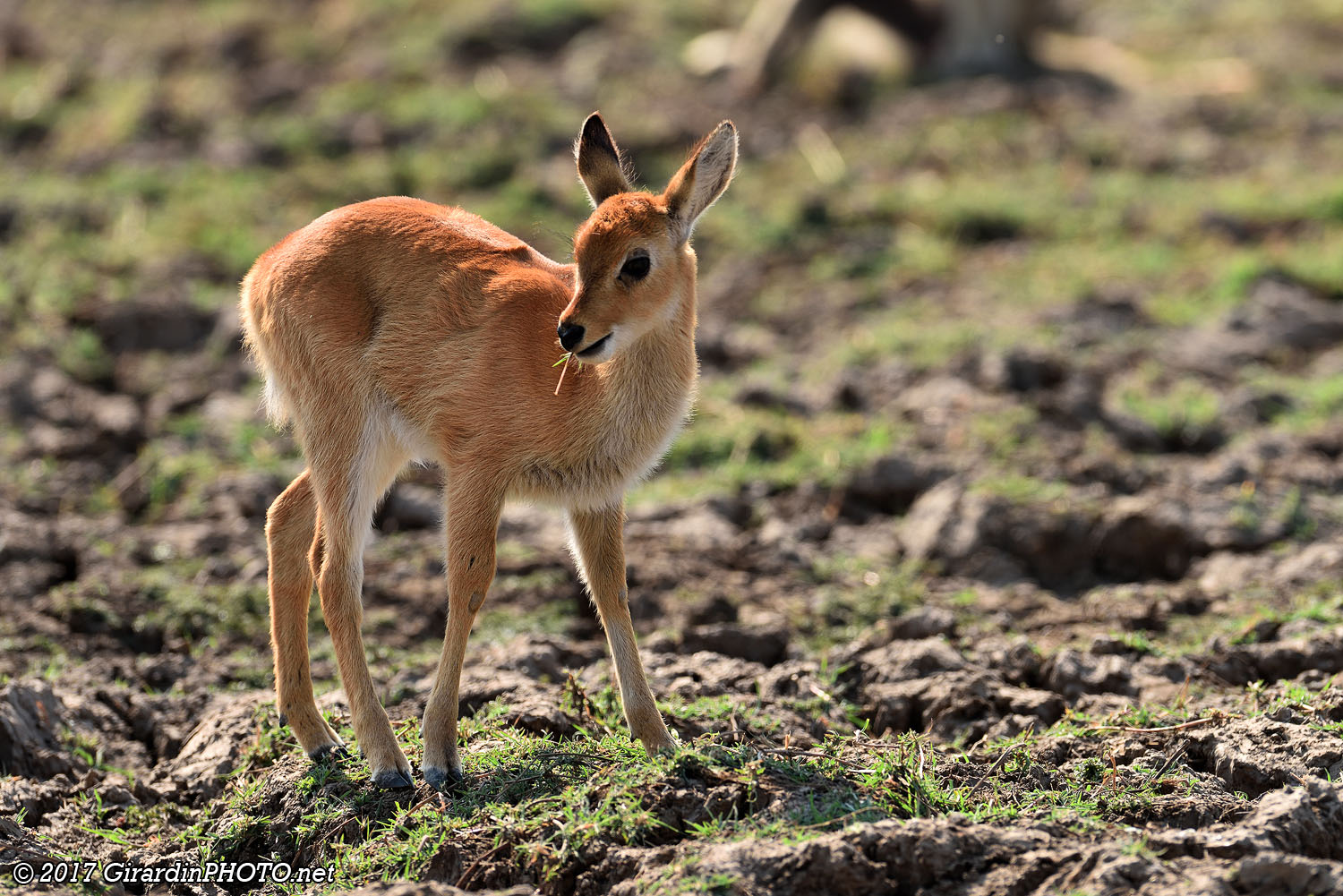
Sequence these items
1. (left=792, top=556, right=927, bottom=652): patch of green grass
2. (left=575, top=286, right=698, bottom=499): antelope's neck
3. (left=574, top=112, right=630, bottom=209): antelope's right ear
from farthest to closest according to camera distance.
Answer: (left=792, top=556, right=927, bottom=652): patch of green grass < (left=574, top=112, right=630, bottom=209): antelope's right ear < (left=575, top=286, right=698, bottom=499): antelope's neck

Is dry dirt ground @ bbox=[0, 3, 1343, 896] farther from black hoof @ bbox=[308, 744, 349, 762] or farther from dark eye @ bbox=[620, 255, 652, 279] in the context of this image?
dark eye @ bbox=[620, 255, 652, 279]

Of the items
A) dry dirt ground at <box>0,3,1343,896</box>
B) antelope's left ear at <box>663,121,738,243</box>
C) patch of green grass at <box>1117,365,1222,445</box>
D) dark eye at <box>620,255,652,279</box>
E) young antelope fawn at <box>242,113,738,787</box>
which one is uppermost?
antelope's left ear at <box>663,121,738,243</box>

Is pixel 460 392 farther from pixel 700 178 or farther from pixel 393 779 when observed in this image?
pixel 393 779

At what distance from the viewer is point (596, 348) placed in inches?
175

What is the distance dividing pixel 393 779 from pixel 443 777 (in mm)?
178

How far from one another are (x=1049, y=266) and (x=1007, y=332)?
4.60 ft

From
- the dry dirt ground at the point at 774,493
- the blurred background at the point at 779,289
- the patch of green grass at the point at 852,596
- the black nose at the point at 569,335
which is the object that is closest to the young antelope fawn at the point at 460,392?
the black nose at the point at 569,335

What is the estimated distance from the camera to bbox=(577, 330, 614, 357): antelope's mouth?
4426 mm

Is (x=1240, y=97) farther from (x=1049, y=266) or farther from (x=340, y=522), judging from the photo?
(x=340, y=522)

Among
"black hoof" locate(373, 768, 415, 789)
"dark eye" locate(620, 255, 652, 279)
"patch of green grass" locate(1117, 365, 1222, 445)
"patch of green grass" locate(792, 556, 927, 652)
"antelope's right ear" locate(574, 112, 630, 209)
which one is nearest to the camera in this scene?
"dark eye" locate(620, 255, 652, 279)

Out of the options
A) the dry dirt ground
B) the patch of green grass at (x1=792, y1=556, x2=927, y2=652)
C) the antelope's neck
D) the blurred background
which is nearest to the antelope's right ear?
the blurred background

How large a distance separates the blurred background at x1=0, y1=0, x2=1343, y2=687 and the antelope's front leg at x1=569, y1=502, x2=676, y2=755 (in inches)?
43.7

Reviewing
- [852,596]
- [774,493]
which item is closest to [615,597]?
[852,596]

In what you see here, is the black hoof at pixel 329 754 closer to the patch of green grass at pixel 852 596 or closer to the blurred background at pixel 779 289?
the blurred background at pixel 779 289
